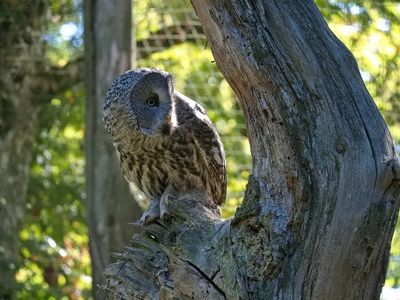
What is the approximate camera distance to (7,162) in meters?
7.36

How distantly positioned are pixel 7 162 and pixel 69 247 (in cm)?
160

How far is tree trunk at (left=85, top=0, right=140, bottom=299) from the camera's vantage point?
218 inches

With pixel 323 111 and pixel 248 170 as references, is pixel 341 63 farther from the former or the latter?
pixel 248 170

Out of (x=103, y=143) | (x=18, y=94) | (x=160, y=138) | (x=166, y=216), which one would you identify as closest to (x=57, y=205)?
(x=18, y=94)

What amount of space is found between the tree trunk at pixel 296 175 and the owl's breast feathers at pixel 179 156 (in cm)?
112

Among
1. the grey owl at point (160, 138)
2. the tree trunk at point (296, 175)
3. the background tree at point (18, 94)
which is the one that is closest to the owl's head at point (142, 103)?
the grey owl at point (160, 138)

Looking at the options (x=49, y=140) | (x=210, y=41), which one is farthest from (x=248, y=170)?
(x=210, y=41)

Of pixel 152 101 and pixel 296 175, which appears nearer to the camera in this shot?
pixel 296 175

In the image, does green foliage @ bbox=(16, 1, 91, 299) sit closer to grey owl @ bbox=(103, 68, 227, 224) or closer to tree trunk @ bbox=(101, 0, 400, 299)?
grey owl @ bbox=(103, 68, 227, 224)

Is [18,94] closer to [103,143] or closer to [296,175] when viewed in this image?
[103,143]

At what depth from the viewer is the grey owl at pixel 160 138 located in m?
4.19

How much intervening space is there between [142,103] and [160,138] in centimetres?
21

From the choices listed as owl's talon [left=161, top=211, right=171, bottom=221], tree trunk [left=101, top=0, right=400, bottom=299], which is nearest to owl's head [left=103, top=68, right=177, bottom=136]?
owl's talon [left=161, top=211, right=171, bottom=221]

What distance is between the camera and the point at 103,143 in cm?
559
